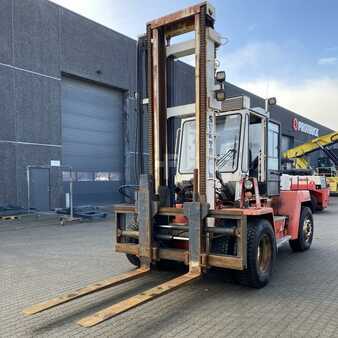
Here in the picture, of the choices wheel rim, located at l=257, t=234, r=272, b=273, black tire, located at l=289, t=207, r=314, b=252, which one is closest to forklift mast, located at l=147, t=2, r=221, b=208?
wheel rim, located at l=257, t=234, r=272, b=273

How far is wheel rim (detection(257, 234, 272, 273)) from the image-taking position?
539 centimetres

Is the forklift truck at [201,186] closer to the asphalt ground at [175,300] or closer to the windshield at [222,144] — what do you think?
the windshield at [222,144]

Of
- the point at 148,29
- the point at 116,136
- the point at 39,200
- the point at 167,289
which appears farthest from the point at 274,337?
the point at 116,136

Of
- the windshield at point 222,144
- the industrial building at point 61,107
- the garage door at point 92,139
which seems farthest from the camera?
the garage door at point 92,139

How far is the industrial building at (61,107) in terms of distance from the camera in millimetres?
14992

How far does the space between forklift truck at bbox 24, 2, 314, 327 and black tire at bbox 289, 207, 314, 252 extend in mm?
1021

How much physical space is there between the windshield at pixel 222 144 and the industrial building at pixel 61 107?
6.20 m

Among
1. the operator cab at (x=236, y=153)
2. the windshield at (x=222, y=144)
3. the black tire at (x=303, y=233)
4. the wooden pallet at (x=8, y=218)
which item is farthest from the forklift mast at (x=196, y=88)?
the wooden pallet at (x=8, y=218)

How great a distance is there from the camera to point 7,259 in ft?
24.1

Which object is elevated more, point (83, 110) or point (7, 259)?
point (83, 110)

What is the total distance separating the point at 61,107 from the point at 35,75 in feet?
6.08

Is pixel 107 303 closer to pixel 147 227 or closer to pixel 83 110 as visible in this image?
pixel 147 227

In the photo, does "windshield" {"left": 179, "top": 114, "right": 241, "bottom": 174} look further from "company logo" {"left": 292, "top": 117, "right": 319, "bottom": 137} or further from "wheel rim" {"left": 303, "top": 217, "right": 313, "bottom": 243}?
"company logo" {"left": 292, "top": 117, "right": 319, "bottom": 137}

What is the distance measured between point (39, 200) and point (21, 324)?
12.2 metres
